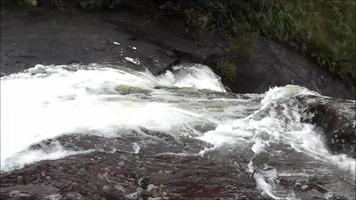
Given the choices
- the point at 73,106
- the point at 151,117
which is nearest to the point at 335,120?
the point at 151,117

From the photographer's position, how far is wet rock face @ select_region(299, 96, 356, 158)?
6.84 m

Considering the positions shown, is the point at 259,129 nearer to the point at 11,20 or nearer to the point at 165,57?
the point at 165,57

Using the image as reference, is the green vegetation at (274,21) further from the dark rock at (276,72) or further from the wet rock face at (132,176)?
the wet rock face at (132,176)

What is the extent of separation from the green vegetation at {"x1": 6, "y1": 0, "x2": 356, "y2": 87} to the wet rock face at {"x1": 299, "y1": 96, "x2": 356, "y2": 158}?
2554 mm

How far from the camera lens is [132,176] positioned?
569 centimetres

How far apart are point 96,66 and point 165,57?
4.48 ft

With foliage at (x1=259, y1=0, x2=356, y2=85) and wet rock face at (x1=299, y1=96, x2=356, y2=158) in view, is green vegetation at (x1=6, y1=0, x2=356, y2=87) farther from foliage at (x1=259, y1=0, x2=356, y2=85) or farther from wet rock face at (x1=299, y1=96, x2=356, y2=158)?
wet rock face at (x1=299, y1=96, x2=356, y2=158)

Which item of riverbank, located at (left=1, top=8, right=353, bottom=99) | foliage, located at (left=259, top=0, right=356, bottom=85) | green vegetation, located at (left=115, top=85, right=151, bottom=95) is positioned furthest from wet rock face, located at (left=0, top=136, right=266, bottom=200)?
foliage, located at (left=259, top=0, right=356, bottom=85)

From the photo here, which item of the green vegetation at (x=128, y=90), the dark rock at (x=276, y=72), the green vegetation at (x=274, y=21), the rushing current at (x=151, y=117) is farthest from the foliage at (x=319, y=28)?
the green vegetation at (x=128, y=90)

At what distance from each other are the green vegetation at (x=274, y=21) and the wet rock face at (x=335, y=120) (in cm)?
255

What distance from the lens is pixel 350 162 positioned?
21.8ft

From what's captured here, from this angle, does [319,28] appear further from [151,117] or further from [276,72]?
[151,117]

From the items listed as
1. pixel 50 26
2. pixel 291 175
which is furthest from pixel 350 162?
pixel 50 26

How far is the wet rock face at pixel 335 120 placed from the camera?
6.84m
